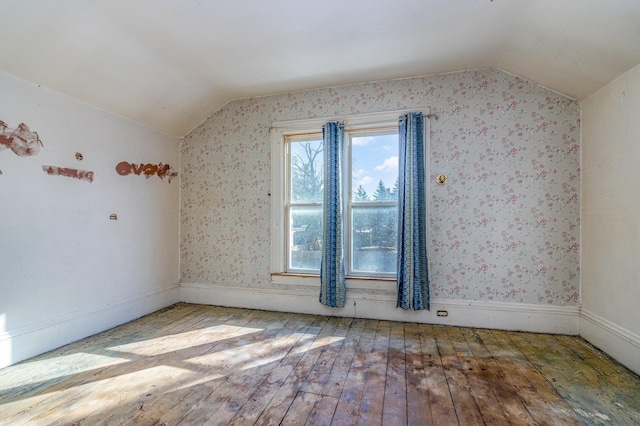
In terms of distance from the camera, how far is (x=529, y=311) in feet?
9.40

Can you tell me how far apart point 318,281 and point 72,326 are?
232 centimetres

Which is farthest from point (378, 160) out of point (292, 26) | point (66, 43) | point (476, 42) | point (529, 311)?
point (66, 43)

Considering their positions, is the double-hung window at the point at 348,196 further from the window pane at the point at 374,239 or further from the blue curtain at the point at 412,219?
the blue curtain at the point at 412,219

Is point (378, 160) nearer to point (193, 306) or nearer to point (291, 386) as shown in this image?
point (291, 386)

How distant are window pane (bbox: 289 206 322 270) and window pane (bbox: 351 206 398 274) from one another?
1.39 ft

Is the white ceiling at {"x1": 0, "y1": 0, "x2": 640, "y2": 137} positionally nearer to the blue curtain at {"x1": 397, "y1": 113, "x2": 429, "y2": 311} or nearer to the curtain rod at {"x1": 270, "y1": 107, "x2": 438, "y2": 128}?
the curtain rod at {"x1": 270, "y1": 107, "x2": 438, "y2": 128}

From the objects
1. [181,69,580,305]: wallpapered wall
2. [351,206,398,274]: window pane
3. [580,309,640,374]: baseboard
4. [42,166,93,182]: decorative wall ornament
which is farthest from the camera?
[351,206,398,274]: window pane

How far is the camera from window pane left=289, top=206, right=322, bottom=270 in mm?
3510

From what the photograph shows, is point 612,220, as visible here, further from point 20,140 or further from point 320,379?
point 20,140

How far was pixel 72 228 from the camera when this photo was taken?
266 cm

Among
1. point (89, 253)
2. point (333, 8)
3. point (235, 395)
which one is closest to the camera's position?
point (235, 395)

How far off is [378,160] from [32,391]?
11.0 feet

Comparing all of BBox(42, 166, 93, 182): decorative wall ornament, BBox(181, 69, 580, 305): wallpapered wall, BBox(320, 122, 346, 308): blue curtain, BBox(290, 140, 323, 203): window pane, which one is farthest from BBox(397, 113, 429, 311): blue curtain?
BBox(42, 166, 93, 182): decorative wall ornament

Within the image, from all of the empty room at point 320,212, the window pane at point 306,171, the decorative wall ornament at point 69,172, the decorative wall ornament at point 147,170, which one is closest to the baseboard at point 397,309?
the empty room at point 320,212
